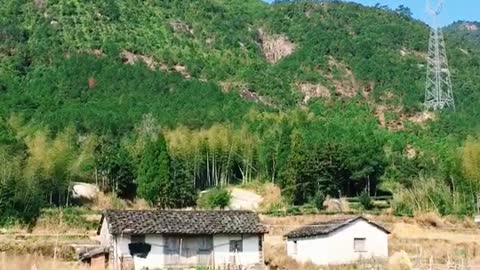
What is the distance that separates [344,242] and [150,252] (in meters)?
7.81

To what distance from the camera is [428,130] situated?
243 feet

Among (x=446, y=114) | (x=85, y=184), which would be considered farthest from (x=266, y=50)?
(x=85, y=184)

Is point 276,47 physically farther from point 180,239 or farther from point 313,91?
point 180,239

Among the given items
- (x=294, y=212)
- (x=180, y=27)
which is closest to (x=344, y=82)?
(x=180, y=27)

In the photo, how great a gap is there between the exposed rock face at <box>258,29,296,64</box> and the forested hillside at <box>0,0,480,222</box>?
10.7 inches

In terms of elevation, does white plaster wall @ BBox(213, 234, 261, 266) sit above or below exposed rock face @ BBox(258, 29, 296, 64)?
below

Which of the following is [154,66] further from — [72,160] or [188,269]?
[188,269]

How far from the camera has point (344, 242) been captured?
32.5m

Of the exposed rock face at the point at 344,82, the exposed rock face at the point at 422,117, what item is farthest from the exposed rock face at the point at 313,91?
the exposed rock face at the point at 422,117

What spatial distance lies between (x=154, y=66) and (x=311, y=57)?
62.8ft

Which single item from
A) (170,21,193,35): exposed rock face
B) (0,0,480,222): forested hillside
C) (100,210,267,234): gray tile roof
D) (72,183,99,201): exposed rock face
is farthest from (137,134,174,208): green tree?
(170,21,193,35): exposed rock face

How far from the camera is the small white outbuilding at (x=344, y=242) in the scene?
3219 centimetres

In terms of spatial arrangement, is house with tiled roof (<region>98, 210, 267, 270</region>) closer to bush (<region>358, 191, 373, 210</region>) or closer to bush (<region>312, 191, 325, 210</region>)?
bush (<region>312, 191, 325, 210</region>)

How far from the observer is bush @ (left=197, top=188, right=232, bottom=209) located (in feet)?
162
